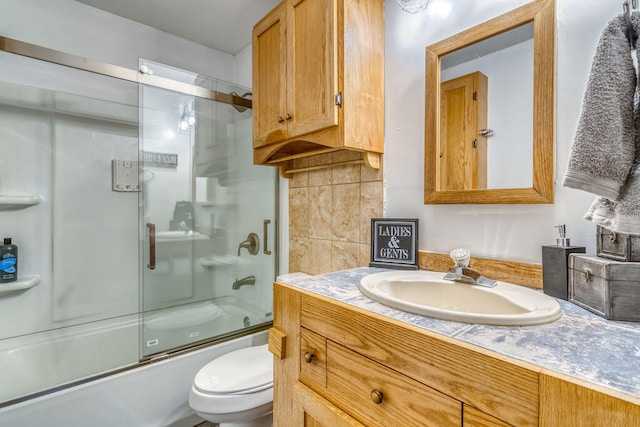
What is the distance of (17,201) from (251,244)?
1327 millimetres

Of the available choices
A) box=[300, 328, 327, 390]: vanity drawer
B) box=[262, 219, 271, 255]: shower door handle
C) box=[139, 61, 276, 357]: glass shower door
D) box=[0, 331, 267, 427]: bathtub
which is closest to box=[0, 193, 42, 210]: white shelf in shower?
box=[139, 61, 276, 357]: glass shower door

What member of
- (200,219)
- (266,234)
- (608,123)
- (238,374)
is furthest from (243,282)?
(608,123)

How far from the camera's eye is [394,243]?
4.22 feet

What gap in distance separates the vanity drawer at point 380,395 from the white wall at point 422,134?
62cm

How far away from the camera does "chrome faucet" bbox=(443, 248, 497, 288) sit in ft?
3.06

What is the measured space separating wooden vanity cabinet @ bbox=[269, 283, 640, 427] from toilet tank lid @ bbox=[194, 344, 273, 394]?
1.04 ft

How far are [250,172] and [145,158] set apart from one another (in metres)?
0.64

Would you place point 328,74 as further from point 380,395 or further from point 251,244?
point 251,244

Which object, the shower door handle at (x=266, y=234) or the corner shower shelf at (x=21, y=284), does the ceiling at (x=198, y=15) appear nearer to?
the shower door handle at (x=266, y=234)

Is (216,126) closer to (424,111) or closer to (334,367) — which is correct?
(424,111)

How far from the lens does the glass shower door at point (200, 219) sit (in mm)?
1821

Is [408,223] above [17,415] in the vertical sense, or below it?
above

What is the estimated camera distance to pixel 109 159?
82.4 inches

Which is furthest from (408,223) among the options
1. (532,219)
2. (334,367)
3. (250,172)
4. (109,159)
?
(109,159)
